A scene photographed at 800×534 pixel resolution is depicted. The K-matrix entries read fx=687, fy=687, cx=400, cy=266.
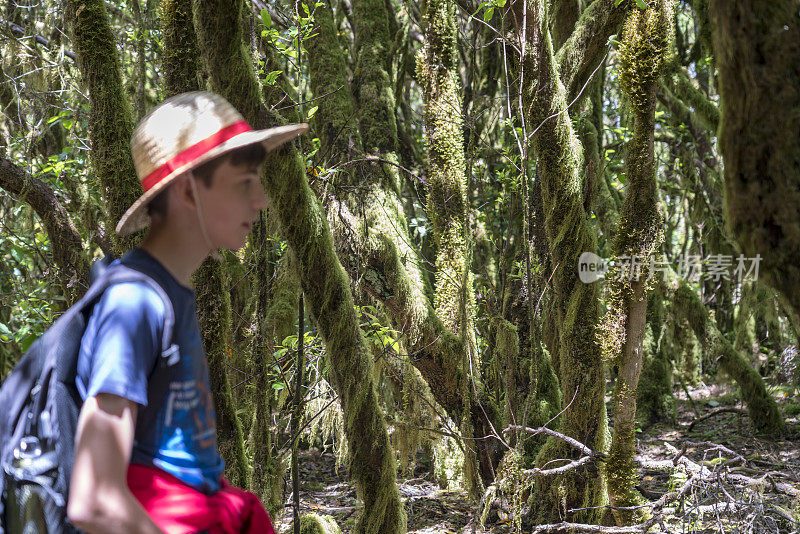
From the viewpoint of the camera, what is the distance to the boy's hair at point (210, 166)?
1486 mm

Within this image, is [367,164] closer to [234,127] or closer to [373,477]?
[373,477]

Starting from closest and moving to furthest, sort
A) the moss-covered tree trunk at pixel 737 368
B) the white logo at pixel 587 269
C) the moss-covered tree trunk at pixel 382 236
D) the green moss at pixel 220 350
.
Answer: the green moss at pixel 220 350 → the white logo at pixel 587 269 → the moss-covered tree trunk at pixel 382 236 → the moss-covered tree trunk at pixel 737 368

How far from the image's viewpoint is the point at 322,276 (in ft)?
10.1

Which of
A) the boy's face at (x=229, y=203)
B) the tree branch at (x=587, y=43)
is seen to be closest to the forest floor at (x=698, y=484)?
the boy's face at (x=229, y=203)

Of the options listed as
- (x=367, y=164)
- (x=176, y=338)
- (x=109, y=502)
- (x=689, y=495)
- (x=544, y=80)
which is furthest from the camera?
(x=367, y=164)

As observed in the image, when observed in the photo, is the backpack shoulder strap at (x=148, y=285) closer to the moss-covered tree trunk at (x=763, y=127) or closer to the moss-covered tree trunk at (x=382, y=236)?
the moss-covered tree trunk at (x=763, y=127)

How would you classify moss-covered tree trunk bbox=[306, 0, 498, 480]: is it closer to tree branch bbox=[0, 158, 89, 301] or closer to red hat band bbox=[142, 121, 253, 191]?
tree branch bbox=[0, 158, 89, 301]

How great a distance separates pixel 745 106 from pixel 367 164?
4.75 metres

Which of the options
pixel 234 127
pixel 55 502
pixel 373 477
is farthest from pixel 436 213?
pixel 55 502

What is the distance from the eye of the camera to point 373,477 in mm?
3262

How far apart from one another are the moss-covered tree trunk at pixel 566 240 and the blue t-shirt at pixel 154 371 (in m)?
3.31

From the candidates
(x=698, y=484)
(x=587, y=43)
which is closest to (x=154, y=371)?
(x=698, y=484)

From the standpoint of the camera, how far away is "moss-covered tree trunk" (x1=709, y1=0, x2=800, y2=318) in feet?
4.83

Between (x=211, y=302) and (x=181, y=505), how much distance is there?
1.80 meters
